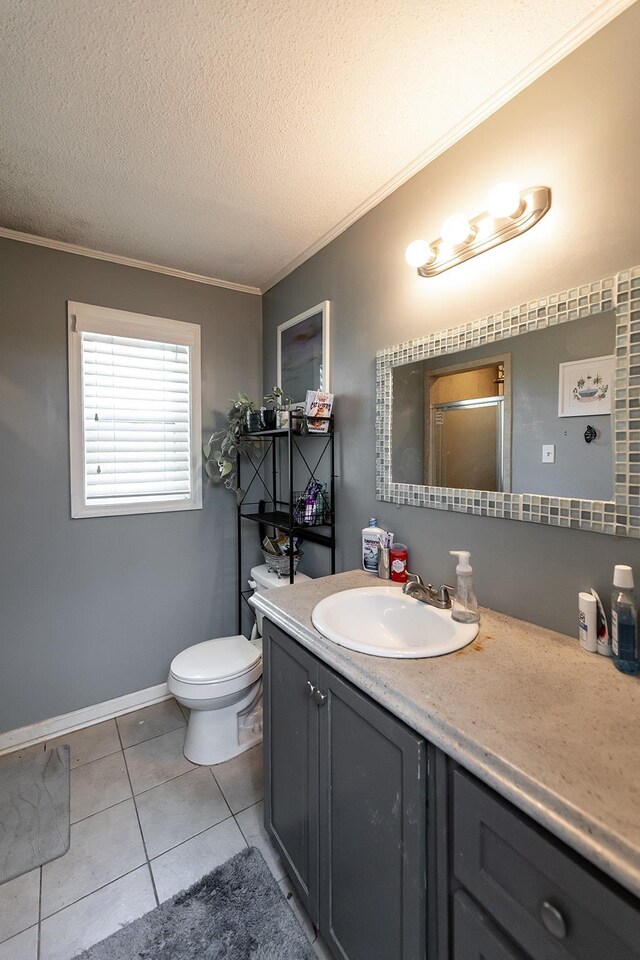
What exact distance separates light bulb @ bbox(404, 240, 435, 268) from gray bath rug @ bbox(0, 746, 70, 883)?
243 centimetres

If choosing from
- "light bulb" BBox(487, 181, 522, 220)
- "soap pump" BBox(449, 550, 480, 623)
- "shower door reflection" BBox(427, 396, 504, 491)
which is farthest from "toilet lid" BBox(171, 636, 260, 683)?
"light bulb" BBox(487, 181, 522, 220)

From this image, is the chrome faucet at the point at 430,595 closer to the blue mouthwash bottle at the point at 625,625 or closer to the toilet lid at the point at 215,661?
the blue mouthwash bottle at the point at 625,625

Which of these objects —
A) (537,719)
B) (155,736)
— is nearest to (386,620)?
(537,719)

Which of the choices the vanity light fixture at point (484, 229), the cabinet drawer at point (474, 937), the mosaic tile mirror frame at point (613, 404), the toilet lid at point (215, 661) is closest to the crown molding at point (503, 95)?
the vanity light fixture at point (484, 229)

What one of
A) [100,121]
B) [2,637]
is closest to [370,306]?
[100,121]

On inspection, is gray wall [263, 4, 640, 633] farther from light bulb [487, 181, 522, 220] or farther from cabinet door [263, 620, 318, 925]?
cabinet door [263, 620, 318, 925]

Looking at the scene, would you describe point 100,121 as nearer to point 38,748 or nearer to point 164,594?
point 164,594

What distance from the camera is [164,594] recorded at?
2273 millimetres

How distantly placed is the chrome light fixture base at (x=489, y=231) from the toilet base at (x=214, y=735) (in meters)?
1.95

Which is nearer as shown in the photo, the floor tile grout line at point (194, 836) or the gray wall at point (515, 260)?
the gray wall at point (515, 260)

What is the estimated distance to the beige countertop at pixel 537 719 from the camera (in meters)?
0.53

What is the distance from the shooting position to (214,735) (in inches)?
71.6

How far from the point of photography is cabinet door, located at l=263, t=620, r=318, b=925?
1089mm

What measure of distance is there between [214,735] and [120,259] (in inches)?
95.5
